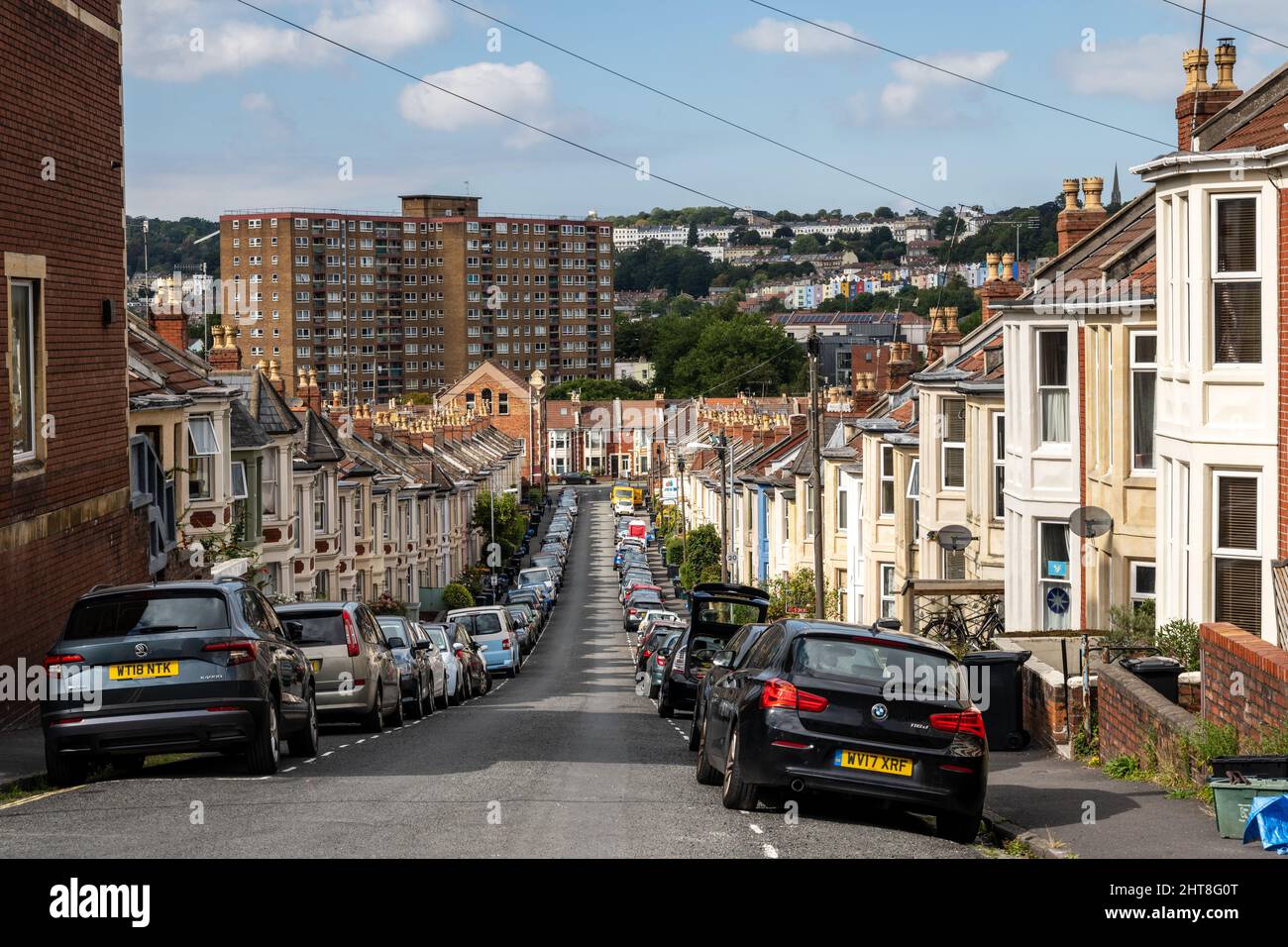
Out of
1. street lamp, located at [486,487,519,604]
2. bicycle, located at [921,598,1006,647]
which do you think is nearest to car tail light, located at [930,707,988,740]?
bicycle, located at [921,598,1006,647]

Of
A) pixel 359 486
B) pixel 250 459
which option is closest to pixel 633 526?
pixel 359 486

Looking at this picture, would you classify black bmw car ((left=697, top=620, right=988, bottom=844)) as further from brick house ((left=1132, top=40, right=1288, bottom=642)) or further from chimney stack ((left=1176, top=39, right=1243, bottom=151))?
chimney stack ((left=1176, top=39, right=1243, bottom=151))

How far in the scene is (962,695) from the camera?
39.4 feet

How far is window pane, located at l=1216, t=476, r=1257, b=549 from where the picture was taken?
1767 cm

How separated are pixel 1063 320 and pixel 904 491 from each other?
13.5 meters

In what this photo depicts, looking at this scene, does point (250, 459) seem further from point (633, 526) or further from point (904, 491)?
point (633, 526)

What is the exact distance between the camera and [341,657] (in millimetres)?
19891

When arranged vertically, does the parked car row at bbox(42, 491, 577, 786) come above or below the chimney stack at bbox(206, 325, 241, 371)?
below

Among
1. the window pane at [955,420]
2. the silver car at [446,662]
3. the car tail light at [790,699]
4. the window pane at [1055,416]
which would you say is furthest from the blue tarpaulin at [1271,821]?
the window pane at [955,420]

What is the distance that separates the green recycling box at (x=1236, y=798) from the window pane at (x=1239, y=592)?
7.44 metres

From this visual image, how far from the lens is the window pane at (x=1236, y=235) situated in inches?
680

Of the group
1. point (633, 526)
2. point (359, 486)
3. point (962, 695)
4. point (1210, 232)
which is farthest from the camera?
point (633, 526)

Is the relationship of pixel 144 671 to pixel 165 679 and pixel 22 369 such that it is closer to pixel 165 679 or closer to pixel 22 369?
pixel 165 679

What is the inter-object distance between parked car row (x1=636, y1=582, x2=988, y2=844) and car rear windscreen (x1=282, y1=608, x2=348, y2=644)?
27.2ft
